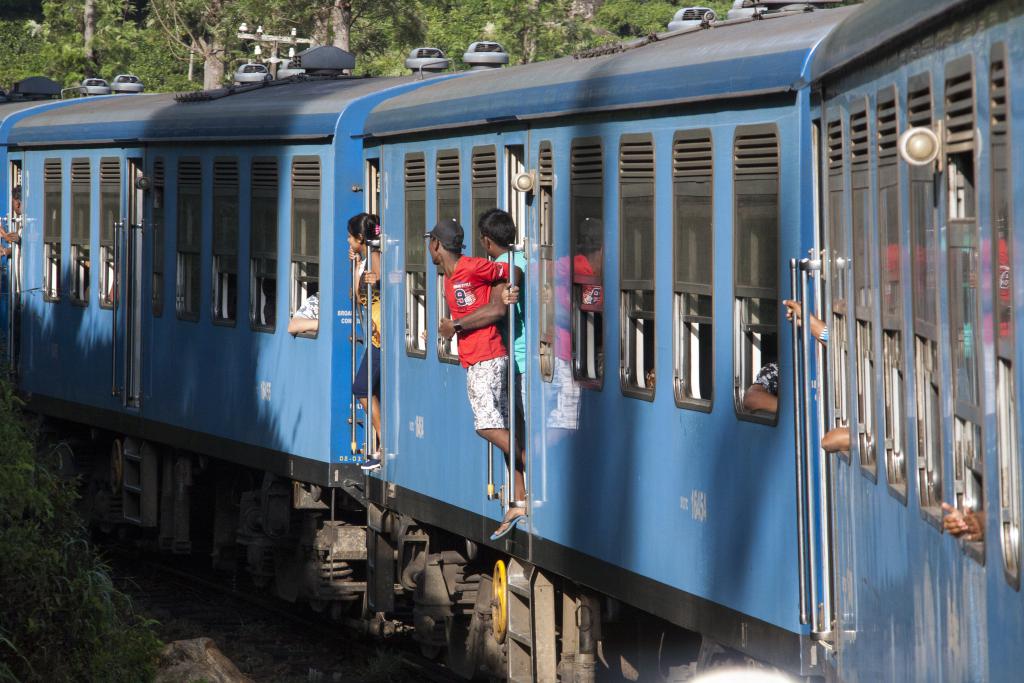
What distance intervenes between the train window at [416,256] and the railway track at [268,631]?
2028 mm

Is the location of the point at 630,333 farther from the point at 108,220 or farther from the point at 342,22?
the point at 342,22

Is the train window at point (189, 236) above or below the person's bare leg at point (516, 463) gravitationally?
above

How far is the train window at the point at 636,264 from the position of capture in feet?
26.0

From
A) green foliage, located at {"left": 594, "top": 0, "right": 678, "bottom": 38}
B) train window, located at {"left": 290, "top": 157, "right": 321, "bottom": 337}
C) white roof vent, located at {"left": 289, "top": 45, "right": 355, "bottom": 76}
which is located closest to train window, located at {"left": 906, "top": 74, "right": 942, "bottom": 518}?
train window, located at {"left": 290, "top": 157, "right": 321, "bottom": 337}

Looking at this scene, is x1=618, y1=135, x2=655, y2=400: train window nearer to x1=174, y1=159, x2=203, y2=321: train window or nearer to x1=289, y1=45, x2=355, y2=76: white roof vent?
x1=174, y1=159, x2=203, y2=321: train window

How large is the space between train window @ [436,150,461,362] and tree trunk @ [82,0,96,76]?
91.4 ft

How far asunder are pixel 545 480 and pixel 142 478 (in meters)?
7.17

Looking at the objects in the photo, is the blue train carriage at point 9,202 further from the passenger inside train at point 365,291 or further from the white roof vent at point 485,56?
the passenger inside train at point 365,291

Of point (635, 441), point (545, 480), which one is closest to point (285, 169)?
point (545, 480)

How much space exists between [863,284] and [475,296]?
11.9 feet

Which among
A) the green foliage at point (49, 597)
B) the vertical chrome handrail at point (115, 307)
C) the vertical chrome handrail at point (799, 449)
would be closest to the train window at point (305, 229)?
the vertical chrome handrail at point (115, 307)

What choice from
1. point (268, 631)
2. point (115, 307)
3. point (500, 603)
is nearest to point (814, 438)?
point (500, 603)

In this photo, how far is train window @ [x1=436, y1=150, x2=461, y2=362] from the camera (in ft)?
33.9

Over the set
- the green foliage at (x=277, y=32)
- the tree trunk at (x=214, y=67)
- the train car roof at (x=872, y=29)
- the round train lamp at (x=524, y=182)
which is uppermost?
the green foliage at (x=277, y=32)
